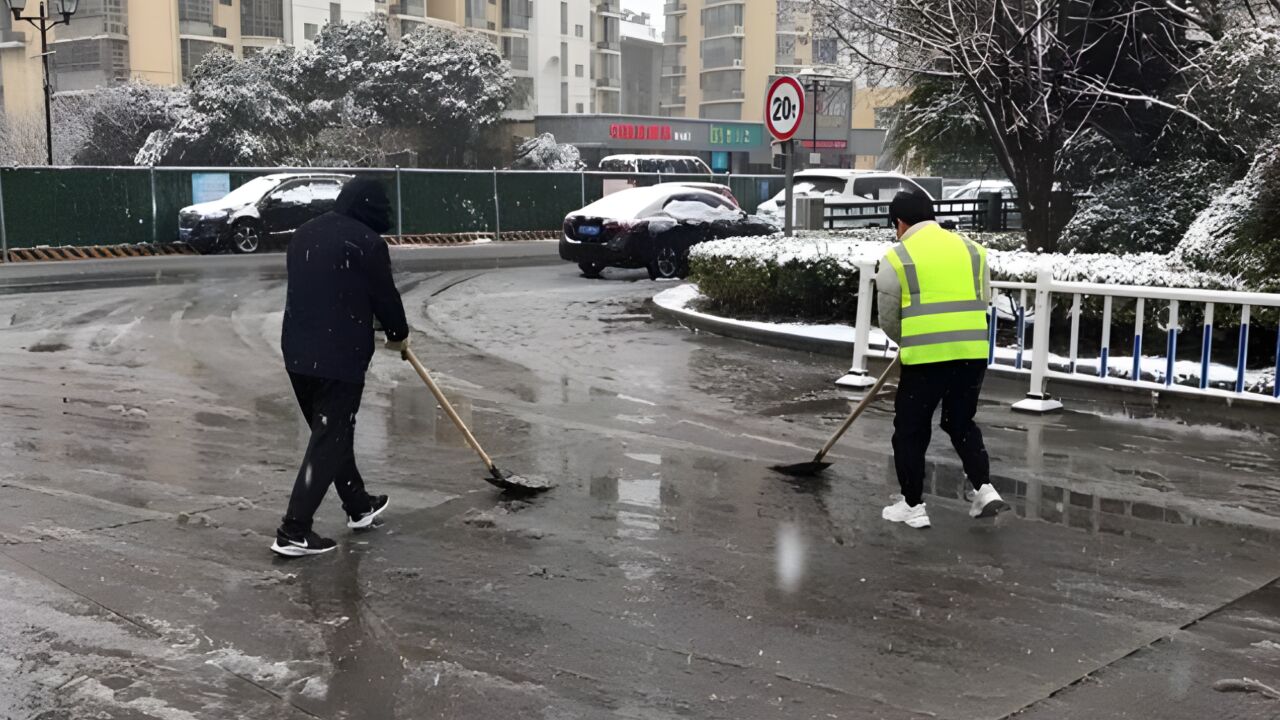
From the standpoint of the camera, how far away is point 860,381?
35.5 feet

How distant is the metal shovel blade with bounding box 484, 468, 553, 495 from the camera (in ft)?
22.9

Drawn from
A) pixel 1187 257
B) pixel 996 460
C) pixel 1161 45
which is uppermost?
pixel 1161 45

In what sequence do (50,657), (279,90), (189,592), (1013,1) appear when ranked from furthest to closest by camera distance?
(279,90) → (1013,1) → (189,592) → (50,657)

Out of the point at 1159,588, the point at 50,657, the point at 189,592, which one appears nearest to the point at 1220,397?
the point at 1159,588

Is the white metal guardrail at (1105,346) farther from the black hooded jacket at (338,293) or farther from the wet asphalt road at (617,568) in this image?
the black hooded jacket at (338,293)

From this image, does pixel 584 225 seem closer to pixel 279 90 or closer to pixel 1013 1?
pixel 1013 1

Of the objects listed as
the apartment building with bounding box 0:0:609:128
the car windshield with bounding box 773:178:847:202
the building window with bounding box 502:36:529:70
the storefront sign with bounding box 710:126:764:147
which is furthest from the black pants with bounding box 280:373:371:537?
the building window with bounding box 502:36:529:70

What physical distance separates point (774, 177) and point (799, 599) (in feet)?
111

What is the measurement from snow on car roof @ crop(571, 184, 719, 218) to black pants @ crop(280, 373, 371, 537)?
14247mm

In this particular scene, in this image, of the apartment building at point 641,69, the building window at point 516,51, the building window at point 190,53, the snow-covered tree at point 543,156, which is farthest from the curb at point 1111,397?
the apartment building at point 641,69

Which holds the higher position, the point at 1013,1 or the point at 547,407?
the point at 1013,1

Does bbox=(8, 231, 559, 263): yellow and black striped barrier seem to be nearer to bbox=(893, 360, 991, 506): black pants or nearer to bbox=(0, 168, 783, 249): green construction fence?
bbox=(0, 168, 783, 249): green construction fence

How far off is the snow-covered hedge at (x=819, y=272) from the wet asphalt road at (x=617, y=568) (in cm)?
265

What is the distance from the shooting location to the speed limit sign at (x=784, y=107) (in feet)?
46.9
